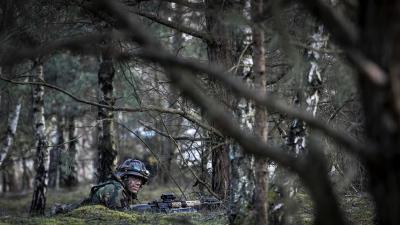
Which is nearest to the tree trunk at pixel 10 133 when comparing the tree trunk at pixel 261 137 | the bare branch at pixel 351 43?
the tree trunk at pixel 261 137

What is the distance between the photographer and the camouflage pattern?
417 inches

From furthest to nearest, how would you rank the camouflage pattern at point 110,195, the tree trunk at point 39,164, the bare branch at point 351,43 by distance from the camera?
the tree trunk at point 39,164, the camouflage pattern at point 110,195, the bare branch at point 351,43

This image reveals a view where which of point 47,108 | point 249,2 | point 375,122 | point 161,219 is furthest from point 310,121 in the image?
point 47,108

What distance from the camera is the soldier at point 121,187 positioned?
34.9ft

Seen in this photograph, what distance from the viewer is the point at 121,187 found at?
10867mm

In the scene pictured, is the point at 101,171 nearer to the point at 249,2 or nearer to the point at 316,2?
the point at 249,2

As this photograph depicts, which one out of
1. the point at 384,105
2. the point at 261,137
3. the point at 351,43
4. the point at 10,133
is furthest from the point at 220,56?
the point at 10,133

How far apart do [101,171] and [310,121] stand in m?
12.0

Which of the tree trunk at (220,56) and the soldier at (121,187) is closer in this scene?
the tree trunk at (220,56)

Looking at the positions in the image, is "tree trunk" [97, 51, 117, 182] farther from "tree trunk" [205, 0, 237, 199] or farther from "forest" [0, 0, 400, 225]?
"tree trunk" [205, 0, 237, 199]

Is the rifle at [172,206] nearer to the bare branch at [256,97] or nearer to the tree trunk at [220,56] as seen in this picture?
the tree trunk at [220,56]

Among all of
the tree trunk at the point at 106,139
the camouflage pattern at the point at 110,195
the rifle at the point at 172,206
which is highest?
the tree trunk at the point at 106,139

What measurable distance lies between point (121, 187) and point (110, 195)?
0.28m

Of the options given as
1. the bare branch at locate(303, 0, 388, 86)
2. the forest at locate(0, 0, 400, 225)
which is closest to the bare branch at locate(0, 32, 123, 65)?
the forest at locate(0, 0, 400, 225)
